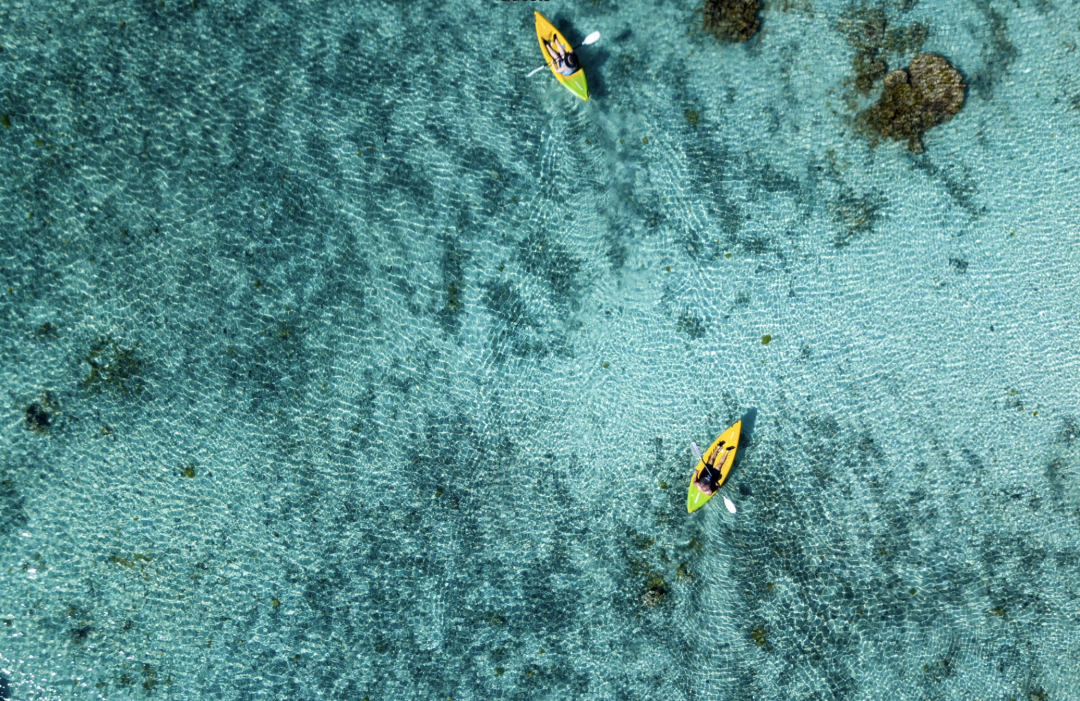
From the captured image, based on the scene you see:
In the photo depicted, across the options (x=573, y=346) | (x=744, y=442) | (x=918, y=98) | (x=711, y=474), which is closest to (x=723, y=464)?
(x=711, y=474)

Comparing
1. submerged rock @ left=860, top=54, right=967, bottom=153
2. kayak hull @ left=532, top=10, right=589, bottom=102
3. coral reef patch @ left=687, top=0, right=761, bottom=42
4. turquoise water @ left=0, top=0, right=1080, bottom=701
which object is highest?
submerged rock @ left=860, top=54, right=967, bottom=153

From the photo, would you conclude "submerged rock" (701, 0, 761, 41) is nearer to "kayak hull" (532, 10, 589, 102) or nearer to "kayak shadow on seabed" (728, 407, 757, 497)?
"kayak hull" (532, 10, 589, 102)

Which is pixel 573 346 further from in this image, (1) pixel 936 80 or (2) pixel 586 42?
(1) pixel 936 80

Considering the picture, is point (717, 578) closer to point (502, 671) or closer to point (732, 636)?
point (732, 636)

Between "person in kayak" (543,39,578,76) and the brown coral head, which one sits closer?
"person in kayak" (543,39,578,76)

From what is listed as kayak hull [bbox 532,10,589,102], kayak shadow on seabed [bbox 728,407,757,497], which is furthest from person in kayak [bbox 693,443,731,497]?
kayak hull [bbox 532,10,589,102]

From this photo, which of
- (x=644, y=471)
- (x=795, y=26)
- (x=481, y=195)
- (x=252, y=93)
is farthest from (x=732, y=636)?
(x=252, y=93)

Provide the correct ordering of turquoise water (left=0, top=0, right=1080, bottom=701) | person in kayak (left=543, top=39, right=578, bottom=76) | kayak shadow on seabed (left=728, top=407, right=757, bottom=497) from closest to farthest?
person in kayak (left=543, top=39, right=578, bottom=76) → turquoise water (left=0, top=0, right=1080, bottom=701) → kayak shadow on seabed (left=728, top=407, right=757, bottom=497)
